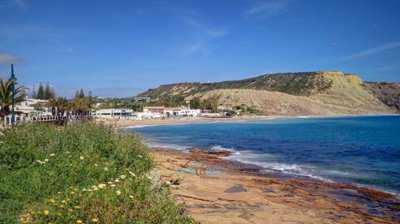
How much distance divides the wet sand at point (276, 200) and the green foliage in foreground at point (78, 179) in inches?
60.2

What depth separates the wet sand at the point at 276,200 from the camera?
34.3 ft

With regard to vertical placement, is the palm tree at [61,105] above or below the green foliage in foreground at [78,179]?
above

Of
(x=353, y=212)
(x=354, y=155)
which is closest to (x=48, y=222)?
(x=353, y=212)

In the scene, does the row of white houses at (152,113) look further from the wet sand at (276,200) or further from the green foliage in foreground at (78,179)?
the green foliage in foreground at (78,179)

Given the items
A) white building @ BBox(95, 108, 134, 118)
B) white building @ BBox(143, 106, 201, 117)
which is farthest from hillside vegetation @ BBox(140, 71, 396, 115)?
white building @ BBox(95, 108, 134, 118)

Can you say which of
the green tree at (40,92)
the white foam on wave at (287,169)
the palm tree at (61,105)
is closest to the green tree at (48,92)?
the green tree at (40,92)

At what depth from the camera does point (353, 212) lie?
38.3 feet

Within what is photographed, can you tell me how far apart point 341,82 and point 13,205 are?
209m

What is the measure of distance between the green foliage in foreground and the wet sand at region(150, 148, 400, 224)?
1528 mm

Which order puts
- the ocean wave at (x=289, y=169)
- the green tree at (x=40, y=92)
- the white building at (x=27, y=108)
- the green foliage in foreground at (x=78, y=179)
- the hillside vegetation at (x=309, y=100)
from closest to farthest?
the green foliage in foreground at (x=78, y=179) → the ocean wave at (x=289, y=169) → the white building at (x=27, y=108) → the green tree at (x=40, y=92) → the hillside vegetation at (x=309, y=100)

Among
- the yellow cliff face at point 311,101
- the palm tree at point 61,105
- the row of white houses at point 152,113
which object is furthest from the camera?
the yellow cliff face at point 311,101

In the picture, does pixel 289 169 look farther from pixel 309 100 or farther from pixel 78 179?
pixel 309 100

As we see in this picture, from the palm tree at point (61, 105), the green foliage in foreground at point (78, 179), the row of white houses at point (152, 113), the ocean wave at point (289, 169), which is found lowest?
the ocean wave at point (289, 169)

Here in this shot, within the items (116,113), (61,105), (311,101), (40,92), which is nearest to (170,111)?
(116,113)
